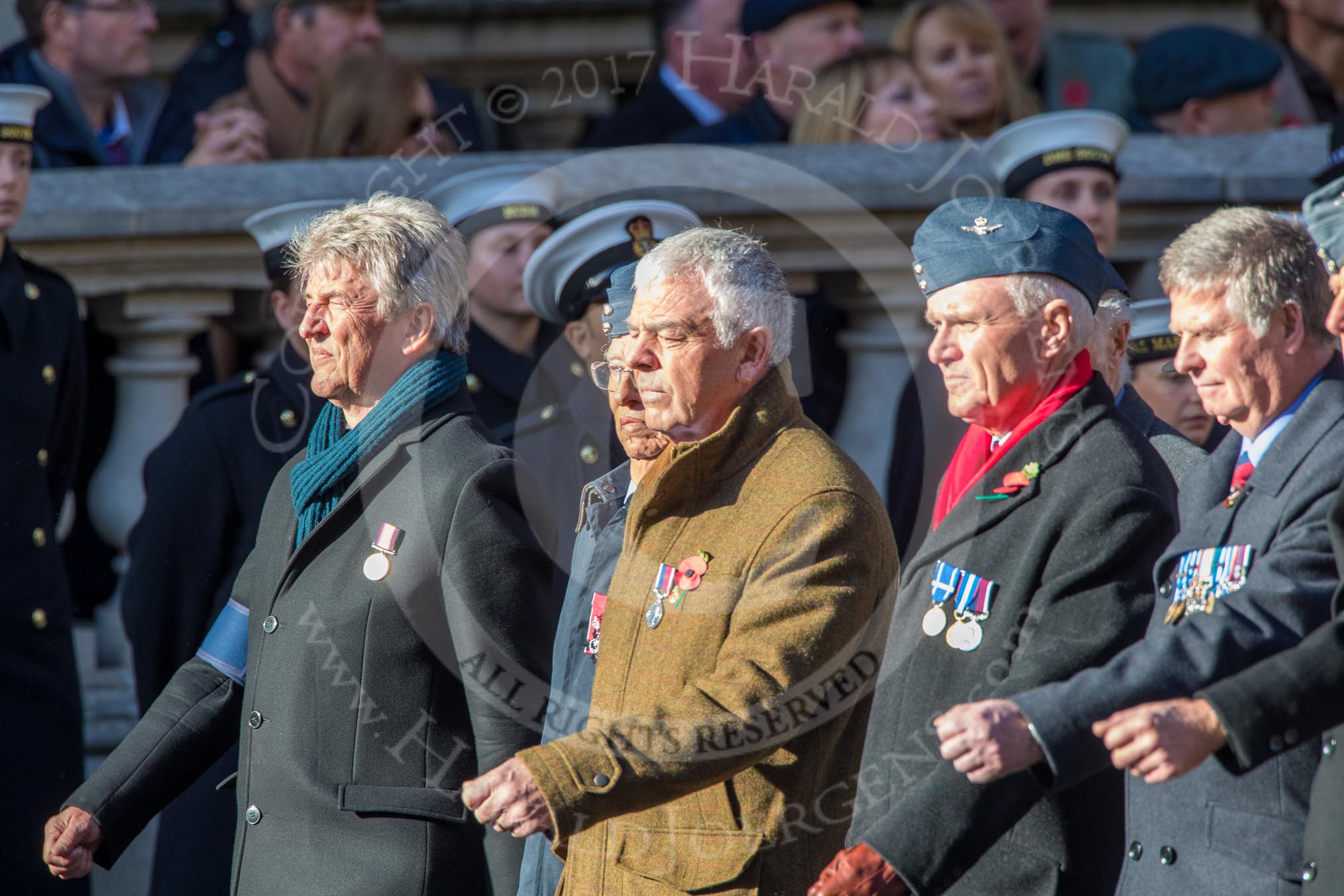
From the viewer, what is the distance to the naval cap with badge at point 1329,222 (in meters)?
2.84

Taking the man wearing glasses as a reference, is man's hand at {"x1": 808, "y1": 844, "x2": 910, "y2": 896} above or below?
below

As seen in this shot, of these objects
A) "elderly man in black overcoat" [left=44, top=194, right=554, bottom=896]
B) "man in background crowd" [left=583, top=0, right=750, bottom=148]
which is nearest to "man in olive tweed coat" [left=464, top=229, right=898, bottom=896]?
"elderly man in black overcoat" [left=44, top=194, right=554, bottom=896]

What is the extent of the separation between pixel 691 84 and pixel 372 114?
1.21 metres

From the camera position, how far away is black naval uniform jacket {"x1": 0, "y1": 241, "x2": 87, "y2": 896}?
4703mm

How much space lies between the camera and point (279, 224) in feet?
16.8

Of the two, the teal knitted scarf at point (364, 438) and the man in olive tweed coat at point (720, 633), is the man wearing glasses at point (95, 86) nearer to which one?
the teal knitted scarf at point (364, 438)

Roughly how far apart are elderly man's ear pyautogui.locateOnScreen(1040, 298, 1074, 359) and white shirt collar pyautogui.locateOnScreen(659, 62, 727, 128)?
10.8 ft

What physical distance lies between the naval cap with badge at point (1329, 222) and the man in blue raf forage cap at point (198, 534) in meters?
2.52

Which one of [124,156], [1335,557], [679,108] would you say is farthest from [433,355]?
[124,156]

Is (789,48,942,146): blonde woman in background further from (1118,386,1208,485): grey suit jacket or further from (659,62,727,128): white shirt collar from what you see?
(1118,386,1208,485): grey suit jacket

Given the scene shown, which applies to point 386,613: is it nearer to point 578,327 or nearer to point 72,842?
point 72,842

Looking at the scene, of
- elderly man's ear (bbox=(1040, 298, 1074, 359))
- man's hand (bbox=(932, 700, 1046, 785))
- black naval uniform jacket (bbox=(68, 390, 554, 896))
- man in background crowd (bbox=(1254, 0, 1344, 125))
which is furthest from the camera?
man in background crowd (bbox=(1254, 0, 1344, 125))

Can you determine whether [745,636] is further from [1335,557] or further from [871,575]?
[1335,557]

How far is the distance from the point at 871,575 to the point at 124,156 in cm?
413
